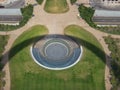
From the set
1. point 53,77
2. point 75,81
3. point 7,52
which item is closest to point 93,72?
point 75,81

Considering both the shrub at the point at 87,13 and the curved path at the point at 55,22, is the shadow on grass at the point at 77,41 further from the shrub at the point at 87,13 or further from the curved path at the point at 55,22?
the shrub at the point at 87,13

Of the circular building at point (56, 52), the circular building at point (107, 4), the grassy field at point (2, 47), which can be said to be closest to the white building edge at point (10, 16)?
the grassy field at point (2, 47)

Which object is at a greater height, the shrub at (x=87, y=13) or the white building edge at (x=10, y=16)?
the white building edge at (x=10, y=16)

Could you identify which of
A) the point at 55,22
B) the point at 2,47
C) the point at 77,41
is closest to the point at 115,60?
the point at 77,41

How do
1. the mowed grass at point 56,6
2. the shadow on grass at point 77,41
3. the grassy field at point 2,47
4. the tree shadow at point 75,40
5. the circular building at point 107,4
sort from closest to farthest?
Answer: 1. the grassy field at point 2,47
2. the tree shadow at point 75,40
3. the shadow on grass at point 77,41
4. the mowed grass at point 56,6
5. the circular building at point 107,4

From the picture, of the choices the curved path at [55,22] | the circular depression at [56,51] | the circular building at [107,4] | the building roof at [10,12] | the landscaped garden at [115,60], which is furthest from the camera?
the circular building at [107,4]

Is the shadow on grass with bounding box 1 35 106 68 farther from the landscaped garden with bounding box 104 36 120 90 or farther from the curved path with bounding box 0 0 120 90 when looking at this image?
the landscaped garden with bounding box 104 36 120 90

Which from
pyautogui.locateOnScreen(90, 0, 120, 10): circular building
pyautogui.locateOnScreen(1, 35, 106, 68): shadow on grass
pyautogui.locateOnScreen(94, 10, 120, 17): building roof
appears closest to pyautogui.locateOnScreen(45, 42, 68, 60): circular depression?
pyautogui.locateOnScreen(1, 35, 106, 68): shadow on grass

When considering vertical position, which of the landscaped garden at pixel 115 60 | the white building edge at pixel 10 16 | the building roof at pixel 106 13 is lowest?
the landscaped garden at pixel 115 60

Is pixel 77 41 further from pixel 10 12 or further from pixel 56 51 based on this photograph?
pixel 10 12
